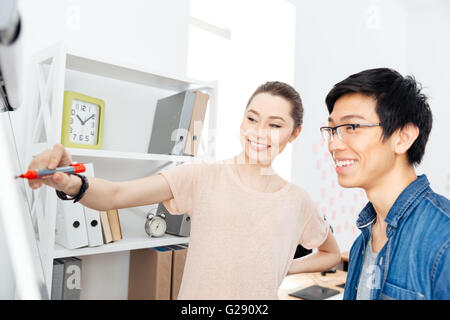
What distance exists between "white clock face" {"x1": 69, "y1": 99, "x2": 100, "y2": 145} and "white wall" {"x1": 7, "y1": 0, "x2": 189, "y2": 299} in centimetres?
20

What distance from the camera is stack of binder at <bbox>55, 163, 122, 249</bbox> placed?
3.73ft

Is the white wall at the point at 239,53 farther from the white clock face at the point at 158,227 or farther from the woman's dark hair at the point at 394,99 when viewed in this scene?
the woman's dark hair at the point at 394,99

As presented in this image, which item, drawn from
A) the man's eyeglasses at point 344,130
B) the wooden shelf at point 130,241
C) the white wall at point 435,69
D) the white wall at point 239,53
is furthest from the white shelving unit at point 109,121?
the white wall at point 435,69

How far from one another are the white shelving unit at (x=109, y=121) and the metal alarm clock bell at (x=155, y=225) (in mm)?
30

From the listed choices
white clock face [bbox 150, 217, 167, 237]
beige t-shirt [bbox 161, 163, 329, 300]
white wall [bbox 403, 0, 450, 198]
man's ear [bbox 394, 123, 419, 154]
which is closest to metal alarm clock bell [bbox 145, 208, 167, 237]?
white clock face [bbox 150, 217, 167, 237]

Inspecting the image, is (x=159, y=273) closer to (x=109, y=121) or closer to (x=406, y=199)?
(x=109, y=121)

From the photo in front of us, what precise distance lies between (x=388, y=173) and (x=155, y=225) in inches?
36.4

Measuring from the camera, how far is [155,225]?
54.6 inches

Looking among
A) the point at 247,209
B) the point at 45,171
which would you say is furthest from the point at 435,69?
the point at 45,171

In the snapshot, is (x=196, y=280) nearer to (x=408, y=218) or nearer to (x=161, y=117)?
(x=408, y=218)

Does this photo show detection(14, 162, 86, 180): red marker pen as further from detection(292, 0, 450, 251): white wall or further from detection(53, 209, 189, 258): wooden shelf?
detection(292, 0, 450, 251): white wall

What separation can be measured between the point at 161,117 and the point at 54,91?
48cm

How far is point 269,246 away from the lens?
0.84 m

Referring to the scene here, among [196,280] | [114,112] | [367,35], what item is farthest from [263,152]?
[367,35]
